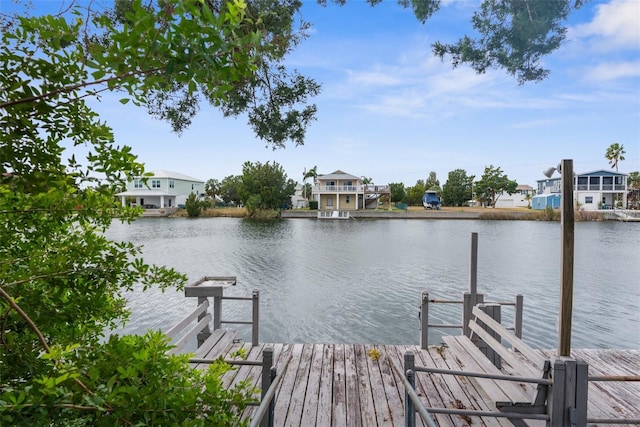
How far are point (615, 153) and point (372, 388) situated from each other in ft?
173

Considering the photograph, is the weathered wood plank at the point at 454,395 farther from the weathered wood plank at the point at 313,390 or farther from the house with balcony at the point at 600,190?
the house with balcony at the point at 600,190

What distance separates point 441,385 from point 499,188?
53.7m

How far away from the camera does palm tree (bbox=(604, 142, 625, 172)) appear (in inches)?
1661

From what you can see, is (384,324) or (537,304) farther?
(537,304)

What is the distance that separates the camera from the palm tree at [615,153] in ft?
138

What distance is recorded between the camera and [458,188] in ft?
175

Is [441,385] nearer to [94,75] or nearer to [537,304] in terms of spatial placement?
[94,75]

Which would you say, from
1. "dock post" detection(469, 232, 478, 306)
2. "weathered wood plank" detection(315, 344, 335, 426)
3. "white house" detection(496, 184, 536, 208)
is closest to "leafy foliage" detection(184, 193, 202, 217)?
"weathered wood plank" detection(315, 344, 335, 426)

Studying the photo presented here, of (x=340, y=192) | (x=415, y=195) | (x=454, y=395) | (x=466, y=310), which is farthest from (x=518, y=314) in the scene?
(x=415, y=195)

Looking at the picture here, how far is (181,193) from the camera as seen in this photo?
47719mm

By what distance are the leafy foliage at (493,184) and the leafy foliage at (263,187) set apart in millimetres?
29802

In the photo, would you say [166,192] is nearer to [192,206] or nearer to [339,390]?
[192,206]

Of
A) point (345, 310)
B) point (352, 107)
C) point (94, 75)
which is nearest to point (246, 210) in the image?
point (352, 107)

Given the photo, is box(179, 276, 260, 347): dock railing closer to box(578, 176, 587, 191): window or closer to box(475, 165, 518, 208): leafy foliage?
box(578, 176, 587, 191): window
